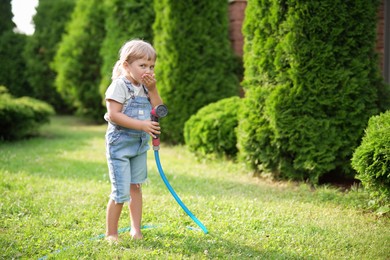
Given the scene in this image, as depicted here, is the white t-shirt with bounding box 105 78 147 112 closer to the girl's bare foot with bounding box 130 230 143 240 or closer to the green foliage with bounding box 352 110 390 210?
the girl's bare foot with bounding box 130 230 143 240

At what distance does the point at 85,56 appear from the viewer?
12711 mm

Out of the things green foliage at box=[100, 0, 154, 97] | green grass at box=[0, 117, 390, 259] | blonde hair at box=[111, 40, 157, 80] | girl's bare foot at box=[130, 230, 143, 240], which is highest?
green foliage at box=[100, 0, 154, 97]

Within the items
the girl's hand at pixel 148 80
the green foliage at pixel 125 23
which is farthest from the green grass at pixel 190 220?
the green foliage at pixel 125 23

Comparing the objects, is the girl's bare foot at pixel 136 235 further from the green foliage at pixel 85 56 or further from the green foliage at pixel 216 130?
the green foliage at pixel 85 56

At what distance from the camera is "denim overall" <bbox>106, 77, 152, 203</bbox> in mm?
3301

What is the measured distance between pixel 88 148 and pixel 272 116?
4.15m

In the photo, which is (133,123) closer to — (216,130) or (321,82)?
(321,82)

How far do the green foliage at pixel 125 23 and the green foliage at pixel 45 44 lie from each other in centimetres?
514

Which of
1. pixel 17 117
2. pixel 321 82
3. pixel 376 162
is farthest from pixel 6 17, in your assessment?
pixel 376 162

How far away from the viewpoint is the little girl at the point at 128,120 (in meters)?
3.26

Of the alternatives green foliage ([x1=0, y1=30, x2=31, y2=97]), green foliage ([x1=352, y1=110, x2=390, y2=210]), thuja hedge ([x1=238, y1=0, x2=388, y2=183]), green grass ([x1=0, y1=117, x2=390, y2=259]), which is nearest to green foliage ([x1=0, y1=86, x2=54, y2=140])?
green grass ([x1=0, y1=117, x2=390, y2=259])

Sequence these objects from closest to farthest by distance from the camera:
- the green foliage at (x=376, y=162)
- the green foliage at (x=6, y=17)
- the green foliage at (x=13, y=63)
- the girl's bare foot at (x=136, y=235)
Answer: the girl's bare foot at (x=136, y=235), the green foliage at (x=376, y=162), the green foliage at (x=13, y=63), the green foliage at (x=6, y=17)

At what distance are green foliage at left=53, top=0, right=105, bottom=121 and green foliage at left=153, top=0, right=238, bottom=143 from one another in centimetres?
466

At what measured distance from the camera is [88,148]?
27.0 ft
